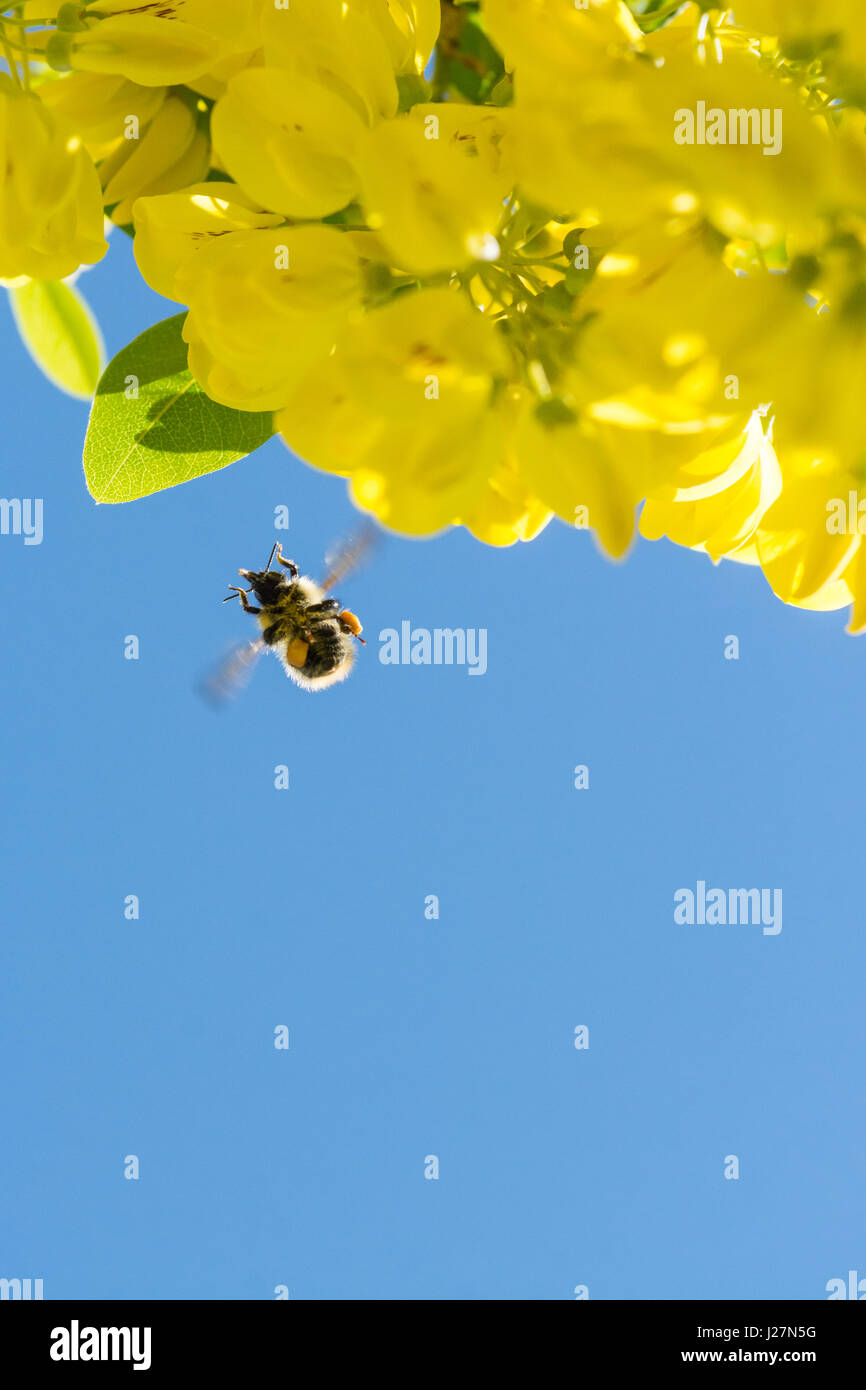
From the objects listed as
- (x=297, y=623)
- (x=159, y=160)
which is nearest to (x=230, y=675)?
(x=297, y=623)

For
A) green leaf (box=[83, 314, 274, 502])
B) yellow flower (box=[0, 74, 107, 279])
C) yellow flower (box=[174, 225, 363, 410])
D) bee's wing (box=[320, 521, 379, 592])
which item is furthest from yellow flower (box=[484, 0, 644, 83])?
bee's wing (box=[320, 521, 379, 592])

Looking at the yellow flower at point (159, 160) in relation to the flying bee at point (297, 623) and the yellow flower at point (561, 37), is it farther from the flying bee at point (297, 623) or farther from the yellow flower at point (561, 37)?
the flying bee at point (297, 623)

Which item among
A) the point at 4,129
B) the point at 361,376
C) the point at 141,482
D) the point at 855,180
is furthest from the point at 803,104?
the point at 141,482

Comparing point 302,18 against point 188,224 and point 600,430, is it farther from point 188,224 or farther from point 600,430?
point 600,430

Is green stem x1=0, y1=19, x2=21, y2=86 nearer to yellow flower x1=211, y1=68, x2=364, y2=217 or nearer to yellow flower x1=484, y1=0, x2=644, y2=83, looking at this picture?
yellow flower x1=211, y1=68, x2=364, y2=217

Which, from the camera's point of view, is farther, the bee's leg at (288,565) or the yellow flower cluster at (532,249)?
the bee's leg at (288,565)

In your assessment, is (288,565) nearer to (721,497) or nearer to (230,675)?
(230,675)
